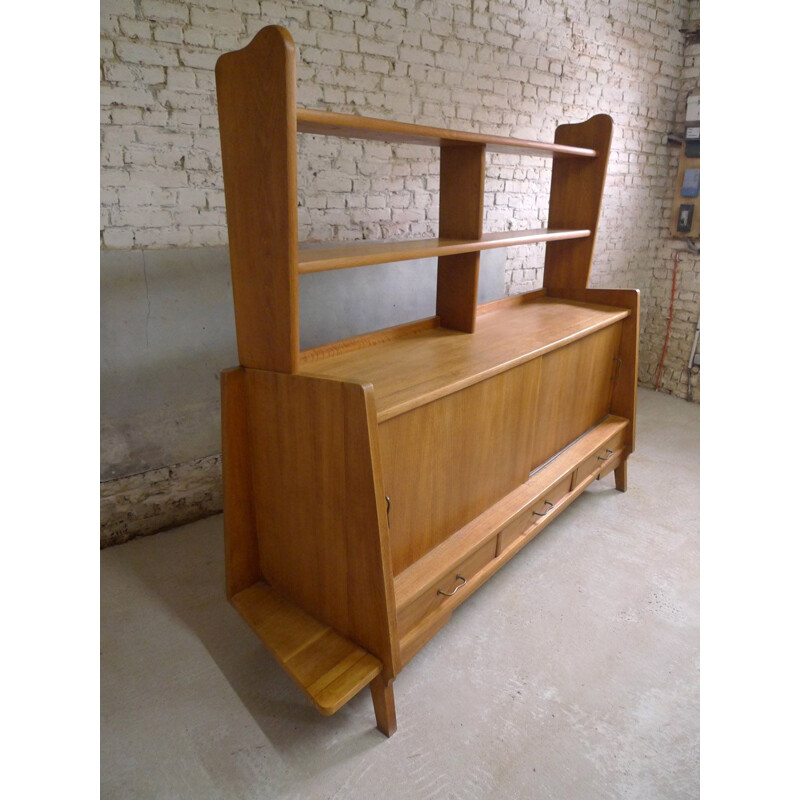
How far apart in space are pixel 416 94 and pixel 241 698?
9.86ft

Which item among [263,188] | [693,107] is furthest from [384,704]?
[693,107]

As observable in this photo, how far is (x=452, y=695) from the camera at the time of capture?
1.97m

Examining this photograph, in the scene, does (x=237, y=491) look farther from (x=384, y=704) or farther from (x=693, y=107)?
(x=693, y=107)

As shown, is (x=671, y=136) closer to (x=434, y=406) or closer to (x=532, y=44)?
(x=532, y=44)

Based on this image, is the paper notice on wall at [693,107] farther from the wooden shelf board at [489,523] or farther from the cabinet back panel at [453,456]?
the cabinet back panel at [453,456]

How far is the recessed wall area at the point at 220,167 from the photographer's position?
233 centimetres

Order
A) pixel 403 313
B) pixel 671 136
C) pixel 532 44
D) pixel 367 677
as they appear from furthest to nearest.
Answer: pixel 671 136 < pixel 532 44 < pixel 403 313 < pixel 367 677

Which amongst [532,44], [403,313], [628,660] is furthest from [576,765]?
[532,44]

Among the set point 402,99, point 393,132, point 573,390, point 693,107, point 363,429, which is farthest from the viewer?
point 693,107

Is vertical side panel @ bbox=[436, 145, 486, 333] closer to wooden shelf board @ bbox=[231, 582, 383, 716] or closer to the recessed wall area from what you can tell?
the recessed wall area

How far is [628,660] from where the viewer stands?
7.02 ft

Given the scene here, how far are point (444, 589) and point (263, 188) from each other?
4.76 ft

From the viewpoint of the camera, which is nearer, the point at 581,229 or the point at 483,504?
the point at 483,504

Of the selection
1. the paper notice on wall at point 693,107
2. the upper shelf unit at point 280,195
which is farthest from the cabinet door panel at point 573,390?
the paper notice on wall at point 693,107
